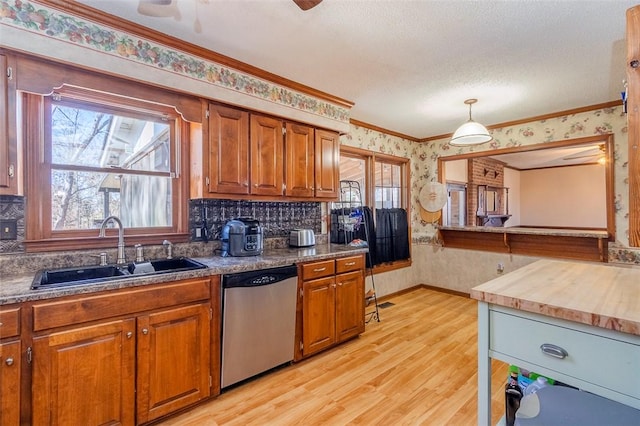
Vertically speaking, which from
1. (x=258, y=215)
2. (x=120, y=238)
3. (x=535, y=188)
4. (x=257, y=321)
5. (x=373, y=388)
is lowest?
(x=373, y=388)

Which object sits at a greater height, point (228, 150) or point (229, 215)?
point (228, 150)

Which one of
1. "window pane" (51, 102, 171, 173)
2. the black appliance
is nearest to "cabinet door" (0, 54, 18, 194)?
"window pane" (51, 102, 171, 173)

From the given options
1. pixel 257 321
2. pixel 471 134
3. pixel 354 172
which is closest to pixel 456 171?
pixel 354 172

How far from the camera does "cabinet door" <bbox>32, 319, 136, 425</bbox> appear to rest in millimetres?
1484

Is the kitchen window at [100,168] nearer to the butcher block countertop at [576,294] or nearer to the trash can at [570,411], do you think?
the butcher block countertop at [576,294]

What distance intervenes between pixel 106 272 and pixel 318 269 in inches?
62.3

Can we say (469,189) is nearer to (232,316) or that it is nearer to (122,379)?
(232,316)

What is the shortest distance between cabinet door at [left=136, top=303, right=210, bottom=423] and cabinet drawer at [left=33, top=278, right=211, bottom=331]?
0.24 ft

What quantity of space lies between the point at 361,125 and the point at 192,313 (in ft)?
10.4

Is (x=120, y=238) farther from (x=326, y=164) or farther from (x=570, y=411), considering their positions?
(x=570, y=411)

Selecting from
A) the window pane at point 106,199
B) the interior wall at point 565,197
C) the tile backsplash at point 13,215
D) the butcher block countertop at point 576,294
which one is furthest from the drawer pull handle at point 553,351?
the interior wall at point 565,197

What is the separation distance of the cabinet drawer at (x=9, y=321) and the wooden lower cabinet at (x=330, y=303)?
1.73 meters

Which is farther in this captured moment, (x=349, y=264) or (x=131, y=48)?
(x=349, y=264)

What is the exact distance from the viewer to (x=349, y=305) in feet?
9.68
